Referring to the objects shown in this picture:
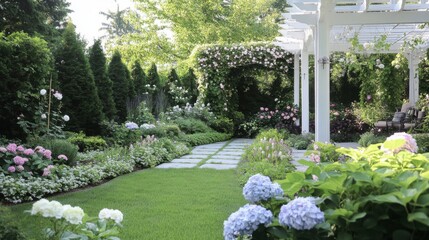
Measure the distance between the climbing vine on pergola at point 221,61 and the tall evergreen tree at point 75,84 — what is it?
15.9 ft

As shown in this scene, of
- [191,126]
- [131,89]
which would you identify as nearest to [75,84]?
[131,89]

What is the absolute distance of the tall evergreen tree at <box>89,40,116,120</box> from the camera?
32.8 feet

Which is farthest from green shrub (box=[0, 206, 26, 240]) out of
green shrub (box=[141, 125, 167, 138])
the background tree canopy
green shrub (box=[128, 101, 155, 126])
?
the background tree canopy

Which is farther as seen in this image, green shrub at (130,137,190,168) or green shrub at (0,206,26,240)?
green shrub at (130,137,190,168)

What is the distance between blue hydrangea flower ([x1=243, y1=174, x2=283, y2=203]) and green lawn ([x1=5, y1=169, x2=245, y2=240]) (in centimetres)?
156

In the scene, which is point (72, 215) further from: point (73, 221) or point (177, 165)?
point (177, 165)

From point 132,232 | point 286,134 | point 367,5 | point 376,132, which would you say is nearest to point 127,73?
point 286,134

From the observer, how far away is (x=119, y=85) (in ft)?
37.4

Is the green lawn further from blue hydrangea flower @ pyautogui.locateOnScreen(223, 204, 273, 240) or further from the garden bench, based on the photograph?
the garden bench

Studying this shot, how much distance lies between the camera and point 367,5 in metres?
6.12

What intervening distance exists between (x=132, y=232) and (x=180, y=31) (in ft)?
61.0

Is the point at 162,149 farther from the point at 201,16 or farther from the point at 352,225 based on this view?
the point at 201,16

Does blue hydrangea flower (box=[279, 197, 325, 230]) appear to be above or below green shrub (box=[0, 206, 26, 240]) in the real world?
above

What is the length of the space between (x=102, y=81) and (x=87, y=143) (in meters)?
2.53
